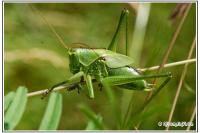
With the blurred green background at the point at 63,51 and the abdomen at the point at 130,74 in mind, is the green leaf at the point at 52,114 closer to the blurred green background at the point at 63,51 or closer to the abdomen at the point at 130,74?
the abdomen at the point at 130,74

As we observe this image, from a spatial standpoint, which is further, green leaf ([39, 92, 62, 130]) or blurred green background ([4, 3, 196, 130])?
blurred green background ([4, 3, 196, 130])

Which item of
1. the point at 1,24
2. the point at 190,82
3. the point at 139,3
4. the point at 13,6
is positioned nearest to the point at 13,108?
the point at 1,24

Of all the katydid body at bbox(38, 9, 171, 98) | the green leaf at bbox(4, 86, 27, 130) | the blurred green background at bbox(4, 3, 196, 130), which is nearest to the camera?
the green leaf at bbox(4, 86, 27, 130)

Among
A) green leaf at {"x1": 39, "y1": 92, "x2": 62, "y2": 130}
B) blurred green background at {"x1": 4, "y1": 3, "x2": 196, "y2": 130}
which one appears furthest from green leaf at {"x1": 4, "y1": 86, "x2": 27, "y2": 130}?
blurred green background at {"x1": 4, "y1": 3, "x2": 196, "y2": 130}

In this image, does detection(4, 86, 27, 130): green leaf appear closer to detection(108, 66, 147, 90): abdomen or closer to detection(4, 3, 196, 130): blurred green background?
detection(108, 66, 147, 90): abdomen

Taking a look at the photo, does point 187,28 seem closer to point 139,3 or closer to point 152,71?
point 139,3

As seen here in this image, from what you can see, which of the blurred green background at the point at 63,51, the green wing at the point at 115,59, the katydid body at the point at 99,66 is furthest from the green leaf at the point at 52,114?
the blurred green background at the point at 63,51

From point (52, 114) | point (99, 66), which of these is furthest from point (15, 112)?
point (99, 66)
